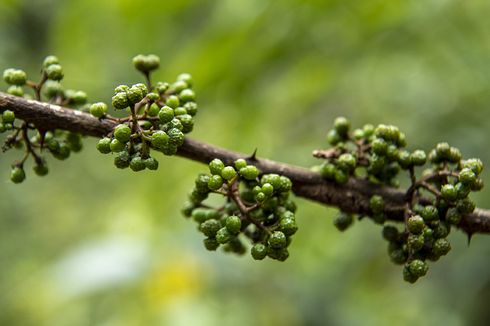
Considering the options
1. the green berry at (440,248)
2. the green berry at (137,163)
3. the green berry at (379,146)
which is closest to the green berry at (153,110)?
the green berry at (137,163)

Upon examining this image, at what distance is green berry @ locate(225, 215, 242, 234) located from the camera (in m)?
2.35

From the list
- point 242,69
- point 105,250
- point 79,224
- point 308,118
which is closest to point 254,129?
point 242,69

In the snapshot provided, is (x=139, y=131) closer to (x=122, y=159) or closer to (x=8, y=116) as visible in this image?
(x=122, y=159)

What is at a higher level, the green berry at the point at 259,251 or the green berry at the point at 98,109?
the green berry at the point at 98,109

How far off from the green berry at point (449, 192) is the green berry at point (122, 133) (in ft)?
4.25

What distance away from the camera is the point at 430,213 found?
2.49m

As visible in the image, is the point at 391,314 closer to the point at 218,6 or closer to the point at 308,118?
the point at 308,118

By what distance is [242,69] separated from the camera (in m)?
4.09

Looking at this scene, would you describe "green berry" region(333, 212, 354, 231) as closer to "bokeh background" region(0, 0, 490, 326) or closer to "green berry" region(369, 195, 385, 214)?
"green berry" region(369, 195, 385, 214)

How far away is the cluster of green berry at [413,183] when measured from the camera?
2457 millimetres

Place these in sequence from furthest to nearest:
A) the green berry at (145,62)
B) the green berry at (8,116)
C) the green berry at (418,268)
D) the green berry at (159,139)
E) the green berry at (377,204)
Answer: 1. the green berry at (145,62)
2. the green berry at (377,204)
3. the green berry at (418,268)
4. the green berry at (8,116)
5. the green berry at (159,139)

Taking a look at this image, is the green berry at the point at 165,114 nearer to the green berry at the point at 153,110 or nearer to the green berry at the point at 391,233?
the green berry at the point at 153,110

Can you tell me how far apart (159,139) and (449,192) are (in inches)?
47.0

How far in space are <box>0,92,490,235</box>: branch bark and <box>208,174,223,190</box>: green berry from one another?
20 centimetres
